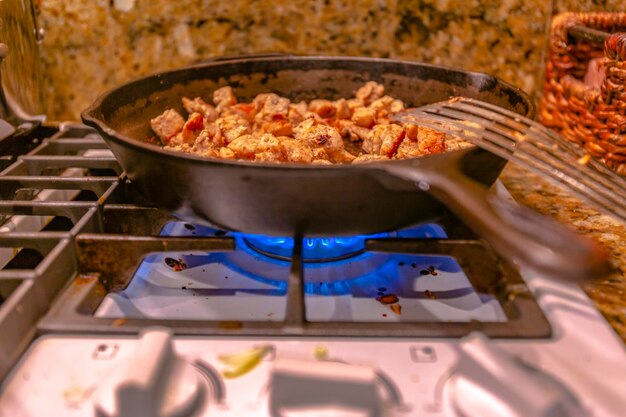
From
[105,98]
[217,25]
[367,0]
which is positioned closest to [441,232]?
[105,98]

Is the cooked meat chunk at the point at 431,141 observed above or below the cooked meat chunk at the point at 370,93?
below

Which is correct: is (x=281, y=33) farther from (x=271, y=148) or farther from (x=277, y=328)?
(x=277, y=328)

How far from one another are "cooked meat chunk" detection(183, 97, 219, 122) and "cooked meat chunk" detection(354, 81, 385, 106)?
10.4 inches

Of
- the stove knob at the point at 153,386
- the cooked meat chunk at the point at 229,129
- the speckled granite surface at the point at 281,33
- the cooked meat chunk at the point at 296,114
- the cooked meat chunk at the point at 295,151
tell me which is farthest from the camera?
the speckled granite surface at the point at 281,33

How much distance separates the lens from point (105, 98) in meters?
0.85

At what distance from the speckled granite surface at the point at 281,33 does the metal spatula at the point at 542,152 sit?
498 millimetres

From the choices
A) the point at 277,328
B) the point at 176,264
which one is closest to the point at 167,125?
the point at 176,264

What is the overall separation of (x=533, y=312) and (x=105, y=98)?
633 millimetres

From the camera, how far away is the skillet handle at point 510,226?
1.46ft

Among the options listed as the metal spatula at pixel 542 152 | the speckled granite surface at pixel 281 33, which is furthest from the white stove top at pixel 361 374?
the speckled granite surface at pixel 281 33

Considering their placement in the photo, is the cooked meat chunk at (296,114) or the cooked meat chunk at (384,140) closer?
the cooked meat chunk at (384,140)

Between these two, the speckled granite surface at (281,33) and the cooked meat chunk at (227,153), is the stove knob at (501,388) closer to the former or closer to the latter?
the cooked meat chunk at (227,153)

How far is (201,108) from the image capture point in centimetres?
102

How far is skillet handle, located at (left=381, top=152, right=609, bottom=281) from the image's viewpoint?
45cm
